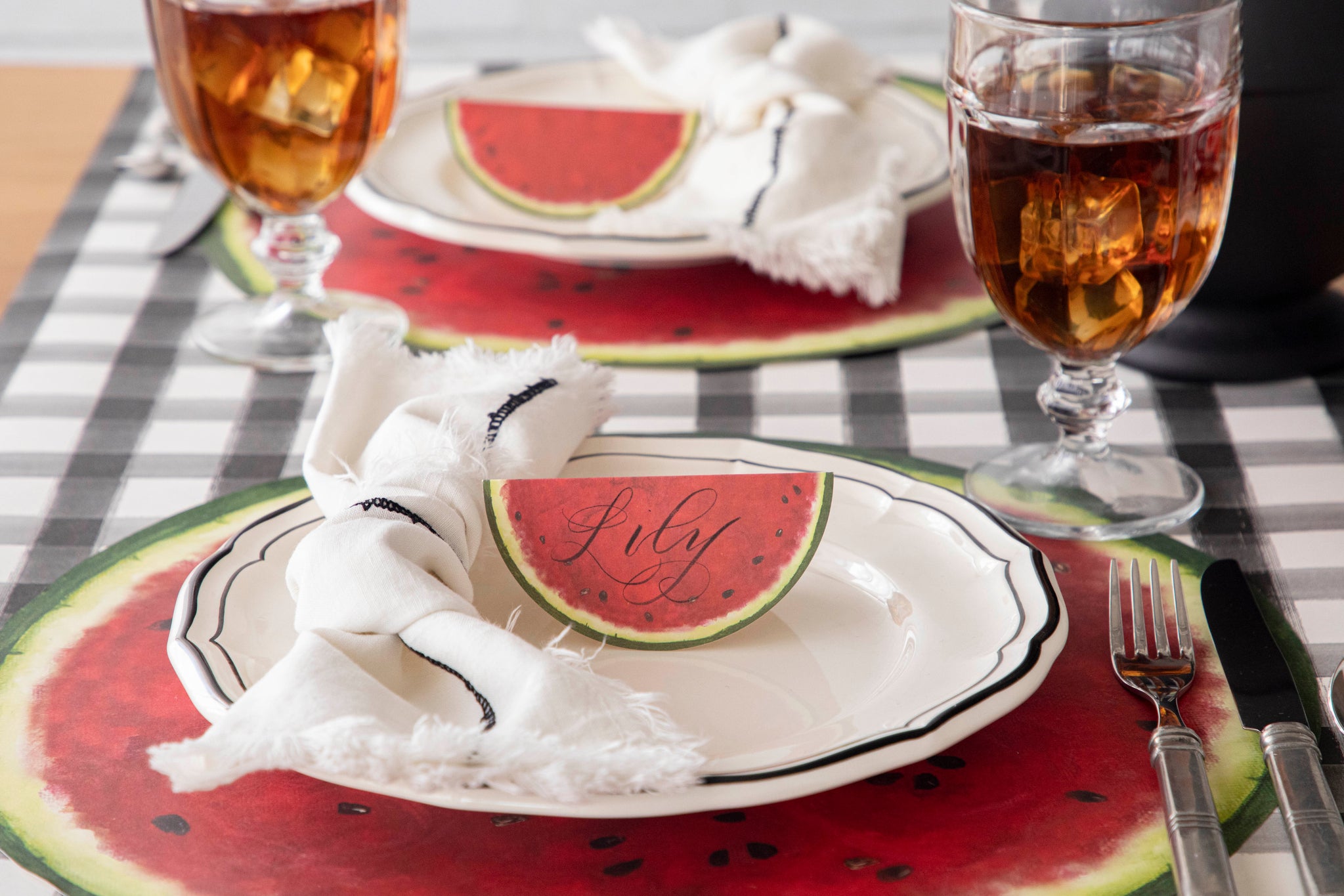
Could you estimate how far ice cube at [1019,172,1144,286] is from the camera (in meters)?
0.83

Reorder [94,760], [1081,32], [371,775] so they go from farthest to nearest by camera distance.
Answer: [1081,32]
[94,760]
[371,775]

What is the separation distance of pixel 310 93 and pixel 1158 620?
0.80 m

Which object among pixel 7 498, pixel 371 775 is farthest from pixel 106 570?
pixel 371 775

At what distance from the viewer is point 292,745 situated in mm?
548

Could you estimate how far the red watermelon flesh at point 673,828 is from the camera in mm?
603

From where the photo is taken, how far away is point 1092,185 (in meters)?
0.83

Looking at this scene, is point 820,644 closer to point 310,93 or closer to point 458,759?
point 458,759

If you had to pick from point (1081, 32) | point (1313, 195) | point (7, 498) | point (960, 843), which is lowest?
point (7, 498)

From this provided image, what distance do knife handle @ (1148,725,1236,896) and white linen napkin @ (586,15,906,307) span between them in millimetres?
632

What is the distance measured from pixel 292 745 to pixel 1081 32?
1.98ft

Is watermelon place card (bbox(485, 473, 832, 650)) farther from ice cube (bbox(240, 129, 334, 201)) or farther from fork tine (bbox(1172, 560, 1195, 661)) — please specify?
ice cube (bbox(240, 129, 334, 201))

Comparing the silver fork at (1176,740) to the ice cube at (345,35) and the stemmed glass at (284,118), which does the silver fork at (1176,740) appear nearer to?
the stemmed glass at (284,118)

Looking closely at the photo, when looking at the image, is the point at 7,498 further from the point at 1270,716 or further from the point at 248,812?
the point at 1270,716

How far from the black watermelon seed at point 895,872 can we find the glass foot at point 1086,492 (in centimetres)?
34
